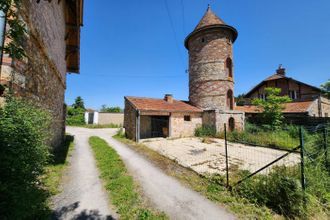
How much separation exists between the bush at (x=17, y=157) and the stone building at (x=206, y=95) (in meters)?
11.8

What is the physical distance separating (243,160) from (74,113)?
35.8 metres

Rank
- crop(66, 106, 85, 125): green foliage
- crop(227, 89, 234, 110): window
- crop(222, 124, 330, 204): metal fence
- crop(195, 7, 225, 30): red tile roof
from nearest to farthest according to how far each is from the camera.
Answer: crop(222, 124, 330, 204): metal fence < crop(195, 7, 225, 30): red tile roof < crop(227, 89, 234, 110): window < crop(66, 106, 85, 125): green foliage

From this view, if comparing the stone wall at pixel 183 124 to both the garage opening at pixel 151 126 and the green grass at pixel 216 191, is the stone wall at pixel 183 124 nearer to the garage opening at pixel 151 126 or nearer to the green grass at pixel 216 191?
the garage opening at pixel 151 126

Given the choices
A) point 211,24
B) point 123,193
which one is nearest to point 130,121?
point 123,193

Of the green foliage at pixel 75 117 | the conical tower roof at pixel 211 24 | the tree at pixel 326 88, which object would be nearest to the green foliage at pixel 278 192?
the conical tower roof at pixel 211 24

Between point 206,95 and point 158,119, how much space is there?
18.5 feet

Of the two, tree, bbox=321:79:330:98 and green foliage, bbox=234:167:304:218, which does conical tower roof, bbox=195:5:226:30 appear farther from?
green foliage, bbox=234:167:304:218

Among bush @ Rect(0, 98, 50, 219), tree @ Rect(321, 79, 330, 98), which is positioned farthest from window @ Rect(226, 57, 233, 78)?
bush @ Rect(0, 98, 50, 219)

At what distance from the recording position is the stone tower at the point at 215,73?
53.3 feet

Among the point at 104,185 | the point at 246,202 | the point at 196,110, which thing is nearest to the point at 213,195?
the point at 246,202

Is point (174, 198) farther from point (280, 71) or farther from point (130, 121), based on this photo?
point (280, 71)

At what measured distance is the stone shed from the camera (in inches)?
533

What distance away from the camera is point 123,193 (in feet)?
14.4

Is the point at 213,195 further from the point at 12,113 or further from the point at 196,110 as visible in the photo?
the point at 196,110
